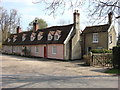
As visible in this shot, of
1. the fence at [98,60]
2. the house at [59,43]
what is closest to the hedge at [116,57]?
the fence at [98,60]

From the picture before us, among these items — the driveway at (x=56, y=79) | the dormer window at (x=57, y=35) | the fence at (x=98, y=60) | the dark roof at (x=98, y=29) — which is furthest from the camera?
the dormer window at (x=57, y=35)

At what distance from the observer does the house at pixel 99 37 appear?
96.4 feet

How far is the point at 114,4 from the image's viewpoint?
13750 millimetres

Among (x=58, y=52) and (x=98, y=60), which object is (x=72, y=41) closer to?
(x=58, y=52)

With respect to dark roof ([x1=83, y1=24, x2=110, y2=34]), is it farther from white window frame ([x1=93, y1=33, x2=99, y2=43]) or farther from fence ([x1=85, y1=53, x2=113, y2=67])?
fence ([x1=85, y1=53, x2=113, y2=67])

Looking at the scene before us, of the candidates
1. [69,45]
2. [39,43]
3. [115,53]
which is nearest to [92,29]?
[69,45]

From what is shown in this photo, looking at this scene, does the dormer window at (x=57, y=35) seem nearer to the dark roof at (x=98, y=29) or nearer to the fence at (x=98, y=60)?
the dark roof at (x=98, y=29)

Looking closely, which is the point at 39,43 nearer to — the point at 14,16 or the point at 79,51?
the point at 79,51

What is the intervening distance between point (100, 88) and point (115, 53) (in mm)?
9684

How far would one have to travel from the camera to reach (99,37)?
99.1 ft

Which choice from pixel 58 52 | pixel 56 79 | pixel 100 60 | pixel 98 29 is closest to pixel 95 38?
pixel 98 29

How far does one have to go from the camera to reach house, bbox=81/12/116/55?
29.4m

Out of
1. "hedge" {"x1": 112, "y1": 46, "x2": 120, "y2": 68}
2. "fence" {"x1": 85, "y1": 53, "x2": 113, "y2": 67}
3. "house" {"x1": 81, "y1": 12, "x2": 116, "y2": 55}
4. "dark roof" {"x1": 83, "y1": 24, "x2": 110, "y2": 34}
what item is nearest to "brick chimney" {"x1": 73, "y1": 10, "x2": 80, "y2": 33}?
"house" {"x1": 81, "y1": 12, "x2": 116, "y2": 55}

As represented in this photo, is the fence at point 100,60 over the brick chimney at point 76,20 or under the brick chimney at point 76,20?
under
